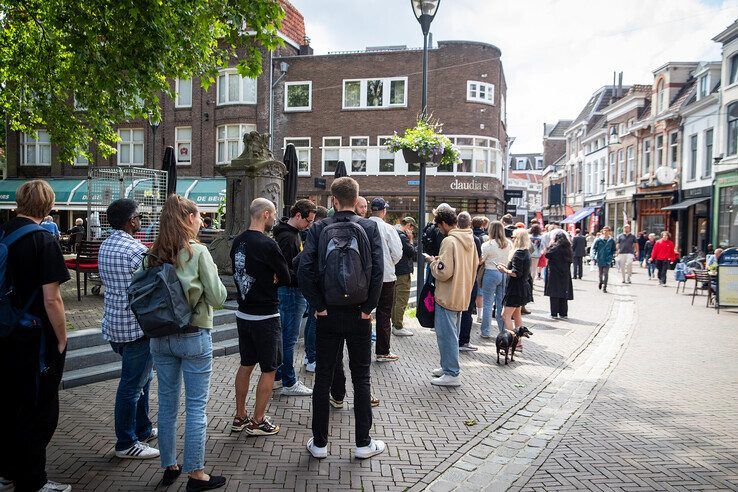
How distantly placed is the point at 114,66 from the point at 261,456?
20.9 feet

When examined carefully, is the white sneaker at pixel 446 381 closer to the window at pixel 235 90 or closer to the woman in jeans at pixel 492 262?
the woman in jeans at pixel 492 262

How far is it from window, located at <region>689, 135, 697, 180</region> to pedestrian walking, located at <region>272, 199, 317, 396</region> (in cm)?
2666

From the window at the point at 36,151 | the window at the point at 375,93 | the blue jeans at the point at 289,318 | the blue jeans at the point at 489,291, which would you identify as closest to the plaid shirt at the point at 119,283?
the blue jeans at the point at 289,318

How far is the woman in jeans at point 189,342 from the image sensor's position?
3.46 meters

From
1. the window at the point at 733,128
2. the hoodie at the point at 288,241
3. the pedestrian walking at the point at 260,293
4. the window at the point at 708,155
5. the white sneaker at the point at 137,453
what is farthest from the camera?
the window at the point at 708,155

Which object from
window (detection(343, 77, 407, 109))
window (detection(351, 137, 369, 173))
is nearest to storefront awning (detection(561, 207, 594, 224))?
window (detection(343, 77, 407, 109))

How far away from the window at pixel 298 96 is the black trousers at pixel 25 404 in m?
26.5

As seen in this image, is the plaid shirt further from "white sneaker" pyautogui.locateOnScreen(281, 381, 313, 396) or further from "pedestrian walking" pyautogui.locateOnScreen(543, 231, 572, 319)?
"pedestrian walking" pyautogui.locateOnScreen(543, 231, 572, 319)

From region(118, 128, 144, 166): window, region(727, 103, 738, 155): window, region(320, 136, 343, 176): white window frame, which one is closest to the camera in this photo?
region(727, 103, 738, 155): window

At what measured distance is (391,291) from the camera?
6.81 metres

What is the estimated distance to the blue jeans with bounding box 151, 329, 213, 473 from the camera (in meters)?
3.49

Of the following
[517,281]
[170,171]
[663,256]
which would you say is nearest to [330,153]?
[170,171]

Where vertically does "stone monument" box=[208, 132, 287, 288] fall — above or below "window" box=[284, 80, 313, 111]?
below

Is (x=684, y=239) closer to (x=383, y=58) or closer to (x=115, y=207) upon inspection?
(x=383, y=58)
